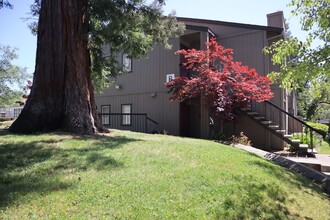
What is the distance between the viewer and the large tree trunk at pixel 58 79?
24.1 feet

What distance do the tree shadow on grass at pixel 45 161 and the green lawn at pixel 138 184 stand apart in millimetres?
11

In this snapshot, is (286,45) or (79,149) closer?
(79,149)

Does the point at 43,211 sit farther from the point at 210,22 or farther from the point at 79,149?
the point at 210,22

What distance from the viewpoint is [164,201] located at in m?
3.66

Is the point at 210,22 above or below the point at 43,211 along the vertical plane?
above

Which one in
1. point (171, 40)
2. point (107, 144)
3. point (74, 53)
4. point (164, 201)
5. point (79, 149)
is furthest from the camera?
point (171, 40)

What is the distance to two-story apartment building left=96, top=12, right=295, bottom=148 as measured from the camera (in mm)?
12117

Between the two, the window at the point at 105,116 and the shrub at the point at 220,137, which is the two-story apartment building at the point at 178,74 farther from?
the shrub at the point at 220,137

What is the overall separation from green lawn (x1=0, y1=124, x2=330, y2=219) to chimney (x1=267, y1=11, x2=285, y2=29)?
10.2 metres

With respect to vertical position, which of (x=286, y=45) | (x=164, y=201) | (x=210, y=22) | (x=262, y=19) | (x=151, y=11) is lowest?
(x=164, y=201)

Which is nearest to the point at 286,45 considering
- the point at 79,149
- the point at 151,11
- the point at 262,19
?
the point at 151,11

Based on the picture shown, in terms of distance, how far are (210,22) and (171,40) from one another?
222 centimetres

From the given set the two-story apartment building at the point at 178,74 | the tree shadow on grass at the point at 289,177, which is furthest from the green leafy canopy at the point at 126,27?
the tree shadow on grass at the point at 289,177

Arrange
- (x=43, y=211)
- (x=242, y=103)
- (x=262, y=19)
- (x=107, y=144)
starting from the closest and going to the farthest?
(x=43, y=211)
(x=107, y=144)
(x=242, y=103)
(x=262, y=19)
